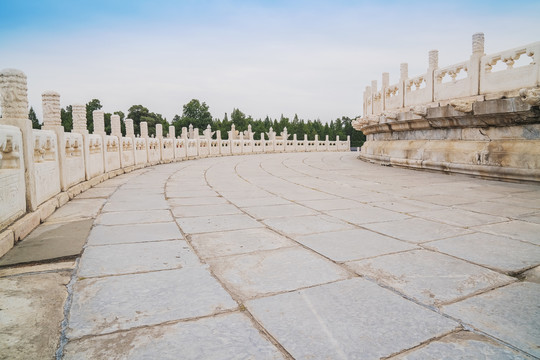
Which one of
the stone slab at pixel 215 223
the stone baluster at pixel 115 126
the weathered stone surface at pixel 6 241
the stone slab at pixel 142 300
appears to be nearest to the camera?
the stone slab at pixel 142 300

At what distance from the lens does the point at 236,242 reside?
107 inches

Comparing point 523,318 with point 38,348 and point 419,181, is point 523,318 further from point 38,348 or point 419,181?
point 419,181

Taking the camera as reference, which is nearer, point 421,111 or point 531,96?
point 531,96

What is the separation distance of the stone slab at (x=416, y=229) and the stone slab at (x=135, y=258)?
1658 mm

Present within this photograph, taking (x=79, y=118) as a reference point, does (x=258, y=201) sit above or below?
below

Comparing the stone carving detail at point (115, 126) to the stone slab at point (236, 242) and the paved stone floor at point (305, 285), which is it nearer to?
the paved stone floor at point (305, 285)

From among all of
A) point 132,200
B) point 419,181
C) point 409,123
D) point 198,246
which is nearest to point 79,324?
point 198,246

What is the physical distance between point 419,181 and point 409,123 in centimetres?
279

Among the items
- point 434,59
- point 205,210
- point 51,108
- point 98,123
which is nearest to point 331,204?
point 205,210

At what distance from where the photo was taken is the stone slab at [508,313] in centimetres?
137

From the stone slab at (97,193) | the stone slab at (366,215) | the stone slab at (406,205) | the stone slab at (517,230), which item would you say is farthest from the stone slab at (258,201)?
the stone slab at (517,230)

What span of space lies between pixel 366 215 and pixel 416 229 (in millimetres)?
658

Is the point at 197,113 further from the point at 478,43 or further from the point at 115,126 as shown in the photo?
the point at 478,43

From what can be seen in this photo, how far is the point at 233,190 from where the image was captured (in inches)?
224
